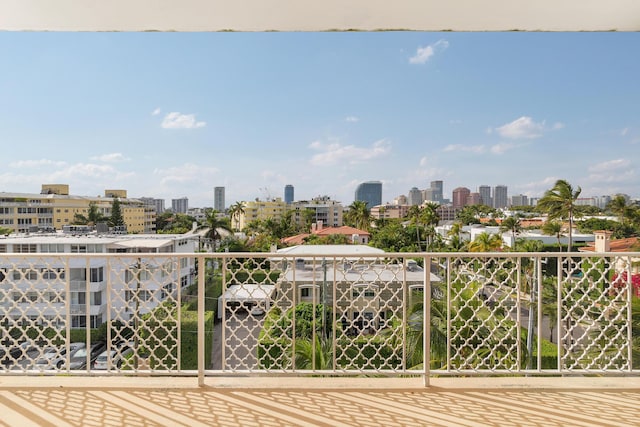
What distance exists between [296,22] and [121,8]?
87 centimetres

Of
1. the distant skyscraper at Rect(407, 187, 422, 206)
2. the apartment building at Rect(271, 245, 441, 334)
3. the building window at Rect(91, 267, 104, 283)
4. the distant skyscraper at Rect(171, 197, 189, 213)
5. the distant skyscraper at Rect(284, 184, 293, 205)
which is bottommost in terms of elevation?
the building window at Rect(91, 267, 104, 283)

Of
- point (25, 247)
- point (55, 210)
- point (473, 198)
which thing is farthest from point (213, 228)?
point (473, 198)

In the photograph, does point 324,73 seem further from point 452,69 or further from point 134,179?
point 134,179

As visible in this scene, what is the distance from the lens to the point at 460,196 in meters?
34.3

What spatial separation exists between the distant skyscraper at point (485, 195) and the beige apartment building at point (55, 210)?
79.6 ft

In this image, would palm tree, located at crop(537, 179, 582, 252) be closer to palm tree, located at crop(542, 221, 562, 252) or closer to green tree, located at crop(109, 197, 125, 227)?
palm tree, located at crop(542, 221, 562, 252)

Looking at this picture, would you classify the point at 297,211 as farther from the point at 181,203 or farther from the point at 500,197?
the point at 500,197

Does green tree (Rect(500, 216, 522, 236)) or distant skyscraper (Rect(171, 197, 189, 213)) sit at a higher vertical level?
distant skyscraper (Rect(171, 197, 189, 213))

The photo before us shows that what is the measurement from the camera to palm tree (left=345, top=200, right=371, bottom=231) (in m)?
31.9

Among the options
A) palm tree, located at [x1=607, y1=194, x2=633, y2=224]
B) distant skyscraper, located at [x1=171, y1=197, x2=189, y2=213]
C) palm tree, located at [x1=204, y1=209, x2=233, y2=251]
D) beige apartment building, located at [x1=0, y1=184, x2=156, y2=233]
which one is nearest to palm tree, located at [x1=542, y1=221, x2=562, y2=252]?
palm tree, located at [x1=607, y1=194, x2=633, y2=224]

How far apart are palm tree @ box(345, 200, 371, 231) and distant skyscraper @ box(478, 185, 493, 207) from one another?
29.7ft

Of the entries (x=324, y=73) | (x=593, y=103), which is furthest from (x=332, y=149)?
(x=593, y=103)

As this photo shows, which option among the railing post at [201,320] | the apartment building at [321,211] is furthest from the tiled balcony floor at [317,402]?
the apartment building at [321,211]

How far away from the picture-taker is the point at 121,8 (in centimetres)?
201
